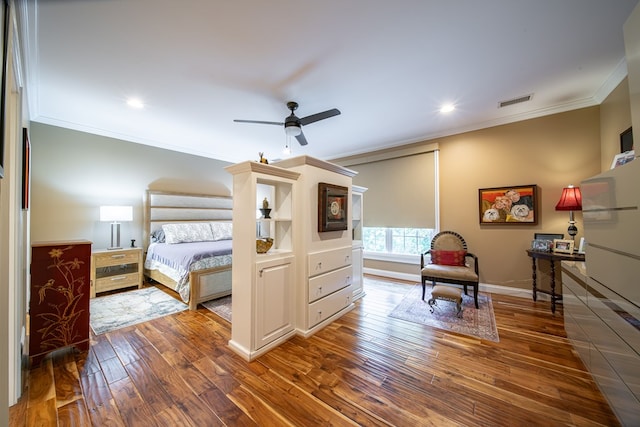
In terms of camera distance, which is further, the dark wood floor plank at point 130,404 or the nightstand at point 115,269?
the nightstand at point 115,269

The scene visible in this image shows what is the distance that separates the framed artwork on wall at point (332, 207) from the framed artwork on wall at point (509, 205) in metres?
2.48

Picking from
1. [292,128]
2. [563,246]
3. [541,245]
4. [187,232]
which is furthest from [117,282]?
[563,246]

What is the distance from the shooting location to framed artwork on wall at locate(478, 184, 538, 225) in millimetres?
3494

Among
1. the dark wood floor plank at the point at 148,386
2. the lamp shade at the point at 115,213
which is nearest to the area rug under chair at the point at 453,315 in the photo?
the dark wood floor plank at the point at 148,386

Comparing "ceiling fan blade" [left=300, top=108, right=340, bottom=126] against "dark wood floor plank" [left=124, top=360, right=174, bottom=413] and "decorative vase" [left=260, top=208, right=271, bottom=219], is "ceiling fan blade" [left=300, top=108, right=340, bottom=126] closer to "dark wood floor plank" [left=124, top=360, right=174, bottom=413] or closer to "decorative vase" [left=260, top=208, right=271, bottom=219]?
"decorative vase" [left=260, top=208, right=271, bottom=219]

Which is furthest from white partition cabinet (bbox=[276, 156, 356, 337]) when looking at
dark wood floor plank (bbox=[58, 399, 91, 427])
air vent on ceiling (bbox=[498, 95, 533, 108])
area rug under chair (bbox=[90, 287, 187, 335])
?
air vent on ceiling (bbox=[498, 95, 533, 108])

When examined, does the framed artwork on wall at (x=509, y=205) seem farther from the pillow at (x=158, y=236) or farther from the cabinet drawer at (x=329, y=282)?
the pillow at (x=158, y=236)

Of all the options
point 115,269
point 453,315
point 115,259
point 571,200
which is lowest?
point 453,315

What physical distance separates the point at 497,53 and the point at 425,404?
304 cm

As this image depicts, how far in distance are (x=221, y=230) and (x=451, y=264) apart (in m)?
4.46

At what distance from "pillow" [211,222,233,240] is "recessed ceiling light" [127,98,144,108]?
2.54 meters

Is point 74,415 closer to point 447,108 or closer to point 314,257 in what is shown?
point 314,257

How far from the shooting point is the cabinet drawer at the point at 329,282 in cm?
256

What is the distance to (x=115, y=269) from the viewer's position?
405cm
